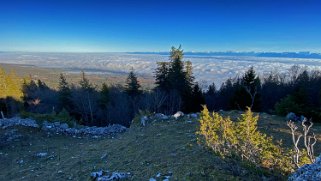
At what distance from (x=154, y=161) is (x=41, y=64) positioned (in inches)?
8264

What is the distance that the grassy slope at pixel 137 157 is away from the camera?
25.5 ft

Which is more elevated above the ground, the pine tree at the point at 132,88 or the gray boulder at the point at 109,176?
the gray boulder at the point at 109,176

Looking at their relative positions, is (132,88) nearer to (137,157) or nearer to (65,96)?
(65,96)

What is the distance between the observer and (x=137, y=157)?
33.6 feet

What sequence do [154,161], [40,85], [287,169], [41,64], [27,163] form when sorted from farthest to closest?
1. [41,64]
2. [40,85]
3. [27,163]
4. [154,161]
5. [287,169]

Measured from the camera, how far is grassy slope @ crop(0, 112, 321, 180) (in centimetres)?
776

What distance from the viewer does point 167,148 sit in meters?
10.7

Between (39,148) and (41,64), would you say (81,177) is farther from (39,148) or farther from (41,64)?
(41,64)

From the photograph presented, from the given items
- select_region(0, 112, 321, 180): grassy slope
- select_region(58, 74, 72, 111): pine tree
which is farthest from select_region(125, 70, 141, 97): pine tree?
select_region(0, 112, 321, 180): grassy slope

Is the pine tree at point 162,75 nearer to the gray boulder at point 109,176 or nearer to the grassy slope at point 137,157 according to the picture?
the grassy slope at point 137,157

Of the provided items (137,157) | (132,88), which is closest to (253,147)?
(137,157)

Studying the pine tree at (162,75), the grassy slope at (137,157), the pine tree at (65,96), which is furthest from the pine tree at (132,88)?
the grassy slope at (137,157)

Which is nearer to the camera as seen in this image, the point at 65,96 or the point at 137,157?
the point at 137,157

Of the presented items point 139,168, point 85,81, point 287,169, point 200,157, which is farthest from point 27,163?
point 85,81
